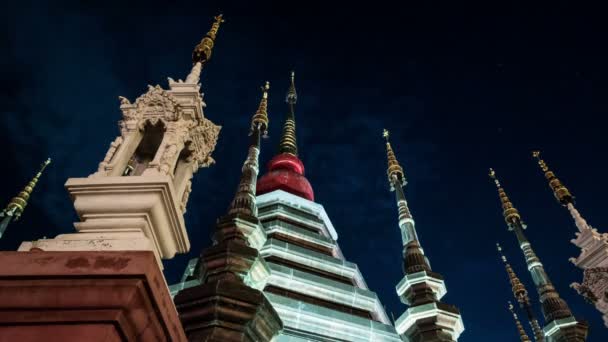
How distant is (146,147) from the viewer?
22.8 ft

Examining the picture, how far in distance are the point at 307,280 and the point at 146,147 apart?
8.99 metres

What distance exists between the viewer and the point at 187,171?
677 cm

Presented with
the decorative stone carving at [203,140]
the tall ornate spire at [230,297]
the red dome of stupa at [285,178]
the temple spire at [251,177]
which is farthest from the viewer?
the red dome of stupa at [285,178]

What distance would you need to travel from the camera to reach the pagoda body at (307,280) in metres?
12.8

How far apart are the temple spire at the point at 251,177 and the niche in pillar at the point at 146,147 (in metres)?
4.57

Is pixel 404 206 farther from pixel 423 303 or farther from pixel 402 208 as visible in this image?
pixel 423 303

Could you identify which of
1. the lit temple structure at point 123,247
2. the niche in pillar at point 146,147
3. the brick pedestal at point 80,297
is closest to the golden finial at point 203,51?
the lit temple structure at point 123,247

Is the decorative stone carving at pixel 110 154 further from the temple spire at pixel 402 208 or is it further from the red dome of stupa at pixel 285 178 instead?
the red dome of stupa at pixel 285 178

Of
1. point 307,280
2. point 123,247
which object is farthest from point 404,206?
point 123,247

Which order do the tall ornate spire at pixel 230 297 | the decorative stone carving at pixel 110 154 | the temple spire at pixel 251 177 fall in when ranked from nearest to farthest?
the decorative stone carving at pixel 110 154, the tall ornate spire at pixel 230 297, the temple spire at pixel 251 177

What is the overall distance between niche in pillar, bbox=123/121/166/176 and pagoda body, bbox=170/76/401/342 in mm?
3496

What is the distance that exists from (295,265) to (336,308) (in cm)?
216

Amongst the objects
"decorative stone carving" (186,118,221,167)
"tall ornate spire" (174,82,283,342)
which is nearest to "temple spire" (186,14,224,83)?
"decorative stone carving" (186,118,221,167)

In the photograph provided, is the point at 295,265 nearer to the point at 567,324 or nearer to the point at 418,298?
the point at 418,298
